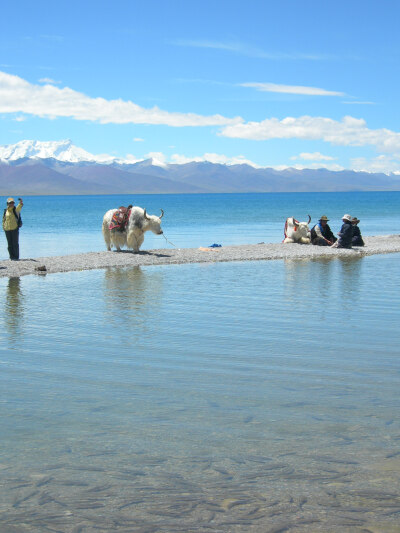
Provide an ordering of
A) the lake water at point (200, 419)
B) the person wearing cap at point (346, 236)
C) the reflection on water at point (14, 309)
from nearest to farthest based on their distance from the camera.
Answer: the lake water at point (200, 419)
the reflection on water at point (14, 309)
the person wearing cap at point (346, 236)

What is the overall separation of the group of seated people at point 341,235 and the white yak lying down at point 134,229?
5.78 meters

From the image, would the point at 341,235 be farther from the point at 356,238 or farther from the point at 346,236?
the point at 356,238

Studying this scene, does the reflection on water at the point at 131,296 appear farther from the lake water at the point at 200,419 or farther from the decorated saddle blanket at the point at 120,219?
the decorated saddle blanket at the point at 120,219

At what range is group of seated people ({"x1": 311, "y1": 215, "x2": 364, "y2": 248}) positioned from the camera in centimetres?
2008

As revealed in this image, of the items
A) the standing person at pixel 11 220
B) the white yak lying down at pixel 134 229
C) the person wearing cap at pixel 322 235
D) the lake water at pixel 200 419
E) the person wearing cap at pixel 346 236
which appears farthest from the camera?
the person wearing cap at pixel 322 235

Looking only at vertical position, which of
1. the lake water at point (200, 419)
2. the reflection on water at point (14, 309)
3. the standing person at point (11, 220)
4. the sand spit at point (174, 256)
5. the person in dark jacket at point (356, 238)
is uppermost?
the standing person at point (11, 220)

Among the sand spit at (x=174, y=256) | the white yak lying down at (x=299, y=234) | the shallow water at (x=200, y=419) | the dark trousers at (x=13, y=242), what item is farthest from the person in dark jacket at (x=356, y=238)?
the shallow water at (x=200, y=419)

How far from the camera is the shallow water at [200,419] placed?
329cm

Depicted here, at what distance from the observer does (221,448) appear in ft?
13.2

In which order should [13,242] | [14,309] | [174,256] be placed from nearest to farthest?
1. [14,309]
2. [13,242]
3. [174,256]

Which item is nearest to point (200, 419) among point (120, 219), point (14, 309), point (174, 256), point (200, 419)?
point (200, 419)

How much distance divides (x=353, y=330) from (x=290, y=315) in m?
1.24

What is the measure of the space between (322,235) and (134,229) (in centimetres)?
668

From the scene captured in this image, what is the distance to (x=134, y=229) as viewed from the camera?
17.5 m
